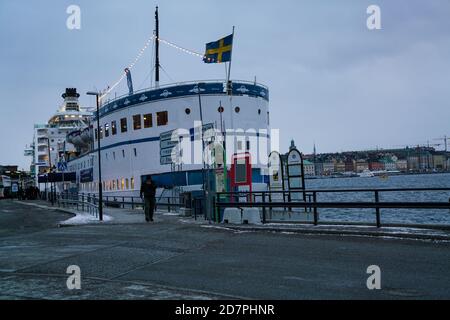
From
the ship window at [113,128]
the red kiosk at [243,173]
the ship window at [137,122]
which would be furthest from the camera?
the ship window at [113,128]

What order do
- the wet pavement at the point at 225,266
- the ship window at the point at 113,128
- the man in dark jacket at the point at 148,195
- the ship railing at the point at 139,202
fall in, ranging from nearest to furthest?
the wet pavement at the point at 225,266 → the man in dark jacket at the point at 148,195 → the ship railing at the point at 139,202 → the ship window at the point at 113,128

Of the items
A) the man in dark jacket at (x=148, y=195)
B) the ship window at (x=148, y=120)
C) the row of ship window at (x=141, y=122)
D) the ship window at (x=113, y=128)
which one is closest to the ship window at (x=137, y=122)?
the row of ship window at (x=141, y=122)

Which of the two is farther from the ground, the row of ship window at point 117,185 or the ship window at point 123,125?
the ship window at point 123,125

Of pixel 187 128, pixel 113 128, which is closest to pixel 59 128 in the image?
pixel 113 128

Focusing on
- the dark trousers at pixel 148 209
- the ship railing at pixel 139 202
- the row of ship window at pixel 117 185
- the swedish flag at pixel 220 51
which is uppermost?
the swedish flag at pixel 220 51

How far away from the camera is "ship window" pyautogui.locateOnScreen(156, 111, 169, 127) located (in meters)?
32.3

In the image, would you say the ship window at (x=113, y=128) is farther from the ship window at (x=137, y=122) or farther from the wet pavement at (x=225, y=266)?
the wet pavement at (x=225, y=266)

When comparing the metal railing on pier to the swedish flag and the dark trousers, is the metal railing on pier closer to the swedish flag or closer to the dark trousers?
the dark trousers

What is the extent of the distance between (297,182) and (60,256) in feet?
49.0

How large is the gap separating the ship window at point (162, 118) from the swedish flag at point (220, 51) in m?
5.40

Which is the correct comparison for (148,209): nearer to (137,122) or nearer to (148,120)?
(148,120)

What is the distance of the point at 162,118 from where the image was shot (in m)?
32.5

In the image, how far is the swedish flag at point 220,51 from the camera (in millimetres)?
28109

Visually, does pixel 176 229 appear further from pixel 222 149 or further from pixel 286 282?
pixel 286 282
